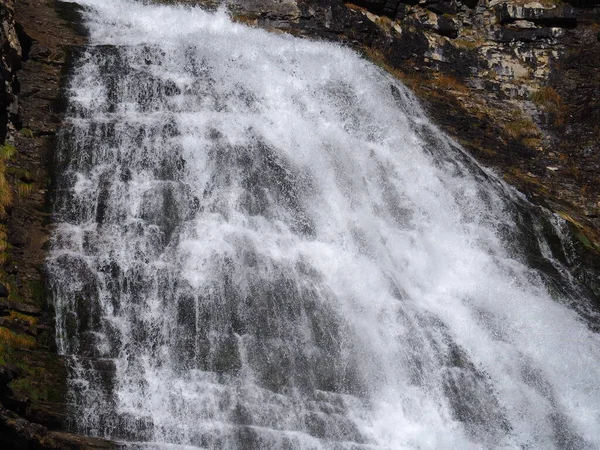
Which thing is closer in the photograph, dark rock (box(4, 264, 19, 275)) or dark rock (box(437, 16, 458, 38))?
dark rock (box(4, 264, 19, 275))

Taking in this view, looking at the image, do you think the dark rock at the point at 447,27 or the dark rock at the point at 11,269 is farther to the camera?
the dark rock at the point at 447,27

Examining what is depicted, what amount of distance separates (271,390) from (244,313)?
4.03ft

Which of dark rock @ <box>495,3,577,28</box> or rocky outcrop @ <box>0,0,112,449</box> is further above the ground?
dark rock @ <box>495,3,577,28</box>

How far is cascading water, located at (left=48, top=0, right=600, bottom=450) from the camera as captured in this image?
9297 millimetres

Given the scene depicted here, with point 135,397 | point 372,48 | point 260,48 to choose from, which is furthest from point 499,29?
point 135,397

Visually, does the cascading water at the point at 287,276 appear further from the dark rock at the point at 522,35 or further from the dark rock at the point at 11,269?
the dark rock at the point at 522,35

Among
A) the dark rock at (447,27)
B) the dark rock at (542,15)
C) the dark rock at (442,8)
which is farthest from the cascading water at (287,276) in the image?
the dark rock at (542,15)

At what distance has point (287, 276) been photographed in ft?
35.3

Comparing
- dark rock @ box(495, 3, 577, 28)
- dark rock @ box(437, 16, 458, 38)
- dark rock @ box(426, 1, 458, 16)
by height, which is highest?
dark rock @ box(495, 3, 577, 28)

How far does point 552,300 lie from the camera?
1225 centimetres

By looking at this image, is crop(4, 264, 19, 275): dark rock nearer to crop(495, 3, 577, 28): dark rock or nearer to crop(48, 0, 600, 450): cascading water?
crop(48, 0, 600, 450): cascading water

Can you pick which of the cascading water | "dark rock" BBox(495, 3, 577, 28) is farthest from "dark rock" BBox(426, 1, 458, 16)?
the cascading water

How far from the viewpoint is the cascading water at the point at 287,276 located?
30.5ft

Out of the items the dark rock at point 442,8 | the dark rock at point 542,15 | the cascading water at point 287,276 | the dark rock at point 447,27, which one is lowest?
the cascading water at point 287,276
